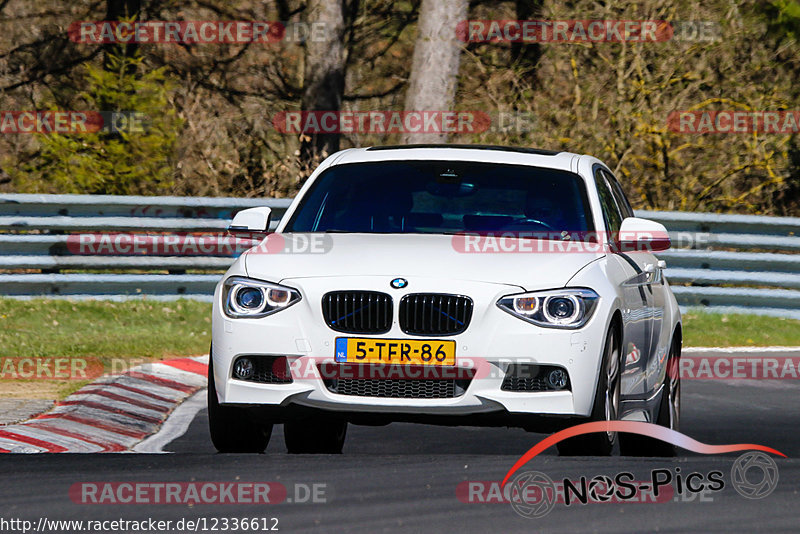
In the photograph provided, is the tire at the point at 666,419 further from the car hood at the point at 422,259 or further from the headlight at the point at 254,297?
the headlight at the point at 254,297

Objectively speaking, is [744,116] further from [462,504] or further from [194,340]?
[462,504]

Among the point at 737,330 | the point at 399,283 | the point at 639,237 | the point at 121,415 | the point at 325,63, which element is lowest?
the point at 737,330

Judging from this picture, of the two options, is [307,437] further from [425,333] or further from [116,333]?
[116,333]

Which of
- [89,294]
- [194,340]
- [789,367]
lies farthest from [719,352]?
[89,294]

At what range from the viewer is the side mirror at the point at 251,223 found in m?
8.16

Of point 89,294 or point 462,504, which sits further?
point 89,294

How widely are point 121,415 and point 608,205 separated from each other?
11.3 ft

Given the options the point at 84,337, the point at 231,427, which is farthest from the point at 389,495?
the point at 84,337

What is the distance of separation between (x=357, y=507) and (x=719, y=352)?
9.16 metres

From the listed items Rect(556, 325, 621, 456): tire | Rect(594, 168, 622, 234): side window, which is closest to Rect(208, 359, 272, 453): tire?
Result: Rect(556, 325, 621, 456): tire

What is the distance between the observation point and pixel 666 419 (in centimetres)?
907

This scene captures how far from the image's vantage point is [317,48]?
23.1 m

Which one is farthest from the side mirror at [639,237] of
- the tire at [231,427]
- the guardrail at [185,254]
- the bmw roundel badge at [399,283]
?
the guardrail at [185,254]

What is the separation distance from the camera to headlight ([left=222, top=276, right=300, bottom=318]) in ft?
23.1
